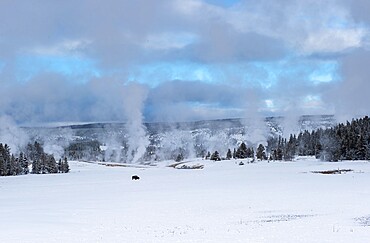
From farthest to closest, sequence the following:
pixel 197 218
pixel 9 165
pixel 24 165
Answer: pixel 24 165 → pixel 9 165 → pixel 197 218

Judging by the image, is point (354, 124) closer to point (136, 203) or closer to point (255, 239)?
point (136, 203)

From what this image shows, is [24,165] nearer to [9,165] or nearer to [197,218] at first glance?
[9,165]

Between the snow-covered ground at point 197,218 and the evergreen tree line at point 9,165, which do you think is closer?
the snow-covered ground at point 197,218

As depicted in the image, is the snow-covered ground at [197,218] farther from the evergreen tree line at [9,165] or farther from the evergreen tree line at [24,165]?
the evergreen tree line at [24,165]

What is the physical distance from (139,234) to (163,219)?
21.8 ft

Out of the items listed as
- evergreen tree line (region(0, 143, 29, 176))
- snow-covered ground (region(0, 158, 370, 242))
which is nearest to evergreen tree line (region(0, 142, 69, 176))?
evergreen tree line (region(0, 143, 29, 176))

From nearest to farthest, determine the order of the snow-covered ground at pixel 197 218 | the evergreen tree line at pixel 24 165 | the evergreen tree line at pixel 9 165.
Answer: the snow-covered ground at pixel 197 218
the evergreen tree line at pixel 9 165
the evergreen tree line at pixel 24 165

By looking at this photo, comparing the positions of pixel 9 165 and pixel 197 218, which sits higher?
pixel 9 165

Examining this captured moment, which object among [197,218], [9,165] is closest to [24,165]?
[9,165]

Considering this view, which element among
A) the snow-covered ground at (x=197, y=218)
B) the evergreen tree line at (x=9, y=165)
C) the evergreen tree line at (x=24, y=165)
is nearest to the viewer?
the snow-covered ground at (x=197, y=218)

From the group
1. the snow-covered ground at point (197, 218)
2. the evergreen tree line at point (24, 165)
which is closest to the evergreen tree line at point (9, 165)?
the evergreen tree line at point (24, 165)

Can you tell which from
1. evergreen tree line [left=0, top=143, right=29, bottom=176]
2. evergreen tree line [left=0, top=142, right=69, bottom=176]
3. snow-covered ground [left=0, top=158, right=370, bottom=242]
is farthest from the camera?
evergreen tree line [left=0, top=142, right=69, bottom=176]

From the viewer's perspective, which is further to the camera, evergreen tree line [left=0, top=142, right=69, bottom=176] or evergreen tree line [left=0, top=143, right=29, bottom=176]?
evergreen tree line [left=0, top=142, right=69, bottom=176]

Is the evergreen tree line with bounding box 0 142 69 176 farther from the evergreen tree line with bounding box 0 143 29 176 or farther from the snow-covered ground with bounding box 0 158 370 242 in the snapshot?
the snow-covered ground with bounding box 0 158 370 242
